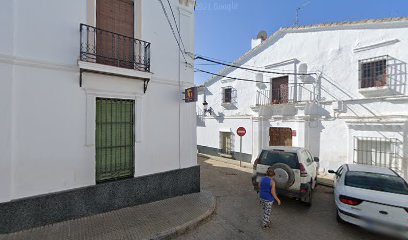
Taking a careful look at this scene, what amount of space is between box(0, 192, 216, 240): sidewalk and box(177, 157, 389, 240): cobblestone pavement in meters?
0.28

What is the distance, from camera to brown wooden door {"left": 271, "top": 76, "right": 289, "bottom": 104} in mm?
11016

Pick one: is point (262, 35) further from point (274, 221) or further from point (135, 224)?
point (135, 224)

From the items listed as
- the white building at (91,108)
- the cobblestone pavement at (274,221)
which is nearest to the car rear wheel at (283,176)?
the cobblestone pavement at (274,221)

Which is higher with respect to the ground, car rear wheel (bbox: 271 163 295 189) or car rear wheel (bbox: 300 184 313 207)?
car rear wheel (bbox: 271 163 295 189)

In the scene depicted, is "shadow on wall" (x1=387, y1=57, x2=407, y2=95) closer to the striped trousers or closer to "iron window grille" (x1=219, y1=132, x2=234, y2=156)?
the striped trousers

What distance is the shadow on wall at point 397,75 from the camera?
765 centimetres

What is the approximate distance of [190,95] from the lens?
20.8 ft

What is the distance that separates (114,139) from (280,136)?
8619mm

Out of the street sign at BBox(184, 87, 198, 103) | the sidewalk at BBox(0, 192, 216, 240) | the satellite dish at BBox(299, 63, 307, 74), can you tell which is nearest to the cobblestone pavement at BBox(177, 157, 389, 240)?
the sidewalk at BBox(0, 192, 216, 240)

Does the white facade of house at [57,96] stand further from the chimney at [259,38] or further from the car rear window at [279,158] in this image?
the chimney at [259,38]

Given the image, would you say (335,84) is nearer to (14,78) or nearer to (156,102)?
(156,102)

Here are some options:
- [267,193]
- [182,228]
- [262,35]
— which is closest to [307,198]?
[267,193]

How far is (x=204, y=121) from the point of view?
16297 millimetres

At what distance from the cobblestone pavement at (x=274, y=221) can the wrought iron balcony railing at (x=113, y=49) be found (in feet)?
14.0
